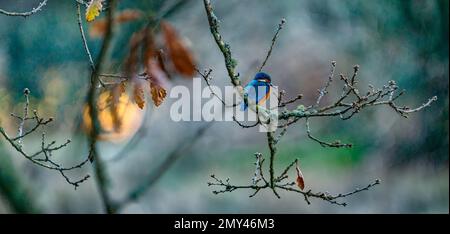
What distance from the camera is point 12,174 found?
927 mm

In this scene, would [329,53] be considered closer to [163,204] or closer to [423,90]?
[423,90]

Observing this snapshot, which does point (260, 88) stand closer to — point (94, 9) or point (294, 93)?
point (94, 9)

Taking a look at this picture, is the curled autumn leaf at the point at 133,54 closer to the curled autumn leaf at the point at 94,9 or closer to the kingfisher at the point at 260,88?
the curled autumn leaf at the point at 94,9

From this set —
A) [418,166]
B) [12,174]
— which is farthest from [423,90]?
[12,174]

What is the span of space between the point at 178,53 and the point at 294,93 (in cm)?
537

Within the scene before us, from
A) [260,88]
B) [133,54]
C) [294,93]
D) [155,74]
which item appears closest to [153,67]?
[155,74]

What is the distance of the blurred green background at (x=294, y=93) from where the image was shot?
4.53 meters

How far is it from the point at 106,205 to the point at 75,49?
13.0ft

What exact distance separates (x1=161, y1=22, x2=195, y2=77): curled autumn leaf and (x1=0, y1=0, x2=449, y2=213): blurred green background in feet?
11.1

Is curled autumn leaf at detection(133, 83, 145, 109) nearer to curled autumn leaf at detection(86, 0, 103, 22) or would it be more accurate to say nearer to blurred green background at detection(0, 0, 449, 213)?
curled autumn leaf at detection(86, 0, 103, 22)

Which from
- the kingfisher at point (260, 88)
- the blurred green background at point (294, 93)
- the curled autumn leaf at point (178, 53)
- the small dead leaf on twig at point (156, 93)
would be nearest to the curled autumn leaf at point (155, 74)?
the small dead leaf on twig at point (156, 93)

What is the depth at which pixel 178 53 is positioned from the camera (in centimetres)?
77

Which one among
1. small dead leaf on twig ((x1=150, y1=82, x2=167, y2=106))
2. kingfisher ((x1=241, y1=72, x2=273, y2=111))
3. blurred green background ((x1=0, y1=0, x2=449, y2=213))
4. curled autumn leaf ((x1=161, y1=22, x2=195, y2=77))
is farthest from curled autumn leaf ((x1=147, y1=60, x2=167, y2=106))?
blurred green background ((x1=0, y1=0, x2=449, y2=213))

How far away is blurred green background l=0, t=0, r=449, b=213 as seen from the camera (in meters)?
4.53
